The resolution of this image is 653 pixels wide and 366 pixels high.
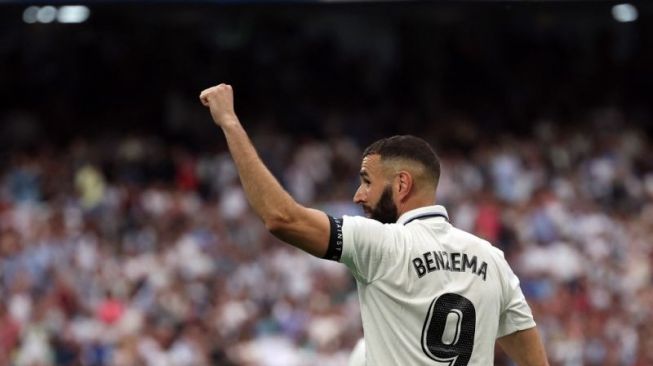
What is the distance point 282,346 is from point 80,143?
16.4ft

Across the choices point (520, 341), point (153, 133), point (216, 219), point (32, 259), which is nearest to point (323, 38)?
point (153, 133)

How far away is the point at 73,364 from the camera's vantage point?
13602 millimetres

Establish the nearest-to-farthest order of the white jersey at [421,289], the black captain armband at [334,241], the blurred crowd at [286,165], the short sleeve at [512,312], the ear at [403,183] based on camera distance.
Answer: the black captain armband at [334,241], the white jersey at [421,289], the ear at [403,183], the short sleeve at [512,312], the blurred crowd at [286,165]

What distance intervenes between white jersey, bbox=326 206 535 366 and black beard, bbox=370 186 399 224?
0.04 metres

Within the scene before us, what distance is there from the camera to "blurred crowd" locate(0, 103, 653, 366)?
541 inches

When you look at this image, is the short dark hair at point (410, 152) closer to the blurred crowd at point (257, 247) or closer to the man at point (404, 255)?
the man at point (404, 255)

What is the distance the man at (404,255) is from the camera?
4.14 meters

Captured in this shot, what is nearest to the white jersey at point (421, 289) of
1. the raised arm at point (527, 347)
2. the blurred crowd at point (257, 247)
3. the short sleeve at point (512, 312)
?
the short sleeve at point (512, 312)

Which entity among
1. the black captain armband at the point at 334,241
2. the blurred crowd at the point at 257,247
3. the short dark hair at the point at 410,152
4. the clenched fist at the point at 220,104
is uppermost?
the blurred crowd at the point at 257,247

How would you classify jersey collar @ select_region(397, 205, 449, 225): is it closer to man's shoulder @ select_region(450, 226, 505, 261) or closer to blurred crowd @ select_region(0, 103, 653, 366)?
man's shoulder @ select_region(450, 226, 505, 261)

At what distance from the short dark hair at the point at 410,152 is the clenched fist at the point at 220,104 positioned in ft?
1.81

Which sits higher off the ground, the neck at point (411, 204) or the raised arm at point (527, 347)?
the neck at point (411, 204)

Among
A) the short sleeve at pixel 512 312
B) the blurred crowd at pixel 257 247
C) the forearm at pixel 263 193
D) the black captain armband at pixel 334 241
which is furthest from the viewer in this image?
the blurred crowd at pixel 257 247

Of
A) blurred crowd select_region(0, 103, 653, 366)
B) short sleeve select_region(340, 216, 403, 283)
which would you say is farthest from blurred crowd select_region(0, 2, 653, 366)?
short sleeve select_region(340, 216, 403, 283)
